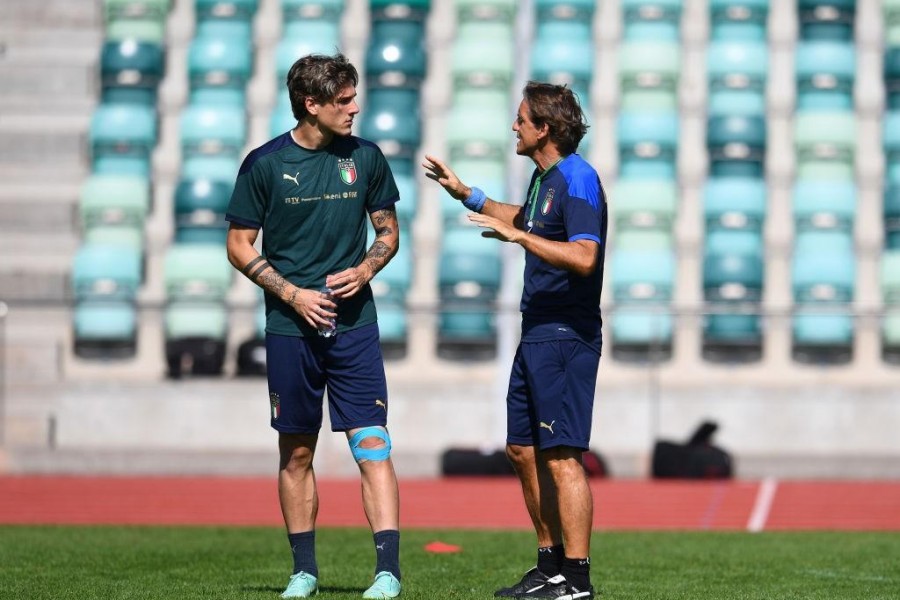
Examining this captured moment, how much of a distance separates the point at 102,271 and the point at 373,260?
10.6 metres

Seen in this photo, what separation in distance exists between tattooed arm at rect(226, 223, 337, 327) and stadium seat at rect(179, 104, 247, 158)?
10.9m

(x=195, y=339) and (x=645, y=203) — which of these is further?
(x=645, y=203)

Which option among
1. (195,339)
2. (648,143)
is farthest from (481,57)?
(195,339)

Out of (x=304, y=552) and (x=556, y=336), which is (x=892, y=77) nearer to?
(x=556, y=336)

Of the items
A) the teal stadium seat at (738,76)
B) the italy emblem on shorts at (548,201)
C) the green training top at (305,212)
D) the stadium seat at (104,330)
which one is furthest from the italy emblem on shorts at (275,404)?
the teal stadium seat at (738,76)

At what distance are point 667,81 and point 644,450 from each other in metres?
4.11

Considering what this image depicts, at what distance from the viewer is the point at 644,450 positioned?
46.3 ft

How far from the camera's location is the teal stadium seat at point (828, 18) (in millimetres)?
16359

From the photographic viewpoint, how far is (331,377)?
539 centimetres

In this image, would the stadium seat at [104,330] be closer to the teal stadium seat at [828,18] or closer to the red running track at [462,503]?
the red running track at [462,503]

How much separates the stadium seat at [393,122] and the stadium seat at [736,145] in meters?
2.93

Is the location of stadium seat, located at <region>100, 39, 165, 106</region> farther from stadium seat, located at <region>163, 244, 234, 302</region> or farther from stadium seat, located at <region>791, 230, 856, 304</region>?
stadium seat, located at <region>791, 230, 856, 304</region>

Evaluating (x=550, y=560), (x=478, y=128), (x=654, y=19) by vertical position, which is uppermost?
(x=654, y=19)

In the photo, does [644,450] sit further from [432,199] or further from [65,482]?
[65,482]
